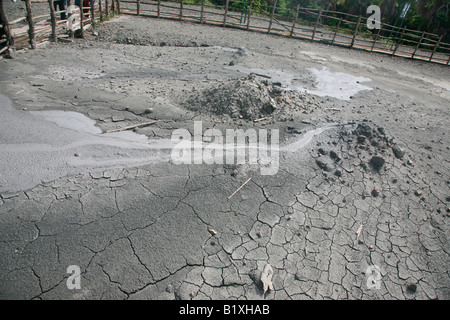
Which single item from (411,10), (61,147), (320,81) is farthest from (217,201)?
(411,10)

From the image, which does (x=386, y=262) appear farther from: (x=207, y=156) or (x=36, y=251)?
(x=36, y=251)

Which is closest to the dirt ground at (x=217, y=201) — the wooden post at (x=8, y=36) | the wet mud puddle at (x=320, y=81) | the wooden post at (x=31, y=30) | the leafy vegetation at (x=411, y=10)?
the wooden post at (x=8, y=36)

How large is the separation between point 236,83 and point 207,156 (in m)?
2.28

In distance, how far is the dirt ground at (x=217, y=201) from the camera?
9.23 feet

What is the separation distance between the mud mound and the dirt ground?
0.10ft

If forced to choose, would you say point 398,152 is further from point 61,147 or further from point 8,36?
point 8,36

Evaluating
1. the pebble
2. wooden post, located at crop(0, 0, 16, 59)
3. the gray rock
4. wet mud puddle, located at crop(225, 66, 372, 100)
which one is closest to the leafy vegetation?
wet mud puddle, located at crop(225, 66, 372, 100)

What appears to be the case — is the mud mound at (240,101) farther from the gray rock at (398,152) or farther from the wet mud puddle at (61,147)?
the gray rock at (398,152)

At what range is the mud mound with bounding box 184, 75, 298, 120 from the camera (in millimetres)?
5348

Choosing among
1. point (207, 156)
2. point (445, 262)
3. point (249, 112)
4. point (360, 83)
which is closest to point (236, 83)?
point (249, 112)

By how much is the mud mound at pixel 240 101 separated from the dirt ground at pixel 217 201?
0.03 meters

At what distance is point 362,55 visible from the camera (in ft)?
46.1

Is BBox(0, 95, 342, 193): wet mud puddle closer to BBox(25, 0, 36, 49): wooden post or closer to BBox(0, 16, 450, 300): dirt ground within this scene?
BBox(0, 16, 450, 300): dirt ground

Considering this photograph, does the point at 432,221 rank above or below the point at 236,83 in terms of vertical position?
below
